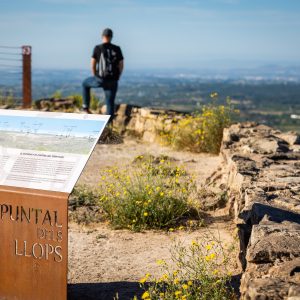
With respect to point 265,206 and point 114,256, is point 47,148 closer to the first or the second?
point 114,256

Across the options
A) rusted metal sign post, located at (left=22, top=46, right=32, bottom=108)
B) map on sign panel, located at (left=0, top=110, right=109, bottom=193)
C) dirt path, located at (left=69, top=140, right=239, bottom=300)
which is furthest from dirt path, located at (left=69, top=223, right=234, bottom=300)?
rusted metal sign post, located at (left=22, top=46, right=32, bottom=108)

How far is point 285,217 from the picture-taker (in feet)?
13.8

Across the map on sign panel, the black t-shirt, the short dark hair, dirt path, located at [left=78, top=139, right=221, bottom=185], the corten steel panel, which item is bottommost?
dirt path, located at [left=78, top=139, right=221, bottom=185]

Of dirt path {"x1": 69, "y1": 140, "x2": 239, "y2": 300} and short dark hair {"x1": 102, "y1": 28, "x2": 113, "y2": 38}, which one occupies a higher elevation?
short dark hair {"x1": 102, "y1": 28, "x2": 113, "y2": 38}

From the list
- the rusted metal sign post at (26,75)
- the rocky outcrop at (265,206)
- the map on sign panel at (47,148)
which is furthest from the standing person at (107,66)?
the map on sign panel at (47,148)

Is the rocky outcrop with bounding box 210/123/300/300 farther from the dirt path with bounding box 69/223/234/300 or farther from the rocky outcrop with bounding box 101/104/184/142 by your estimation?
the rocky outcrop with bounding box 101/104/184/142

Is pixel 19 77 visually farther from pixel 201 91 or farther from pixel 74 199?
pixel 201 91

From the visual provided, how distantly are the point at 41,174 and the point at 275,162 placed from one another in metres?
3.51

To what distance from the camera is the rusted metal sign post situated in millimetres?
12688

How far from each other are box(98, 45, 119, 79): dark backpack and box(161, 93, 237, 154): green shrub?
1358 mm

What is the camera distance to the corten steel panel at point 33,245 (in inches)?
137

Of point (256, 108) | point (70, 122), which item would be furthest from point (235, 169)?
point (256, 108)

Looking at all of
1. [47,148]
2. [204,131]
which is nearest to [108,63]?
[204,131]

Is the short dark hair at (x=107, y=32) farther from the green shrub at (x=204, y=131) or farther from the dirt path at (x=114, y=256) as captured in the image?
the dirt path at (x=114, y=256)
